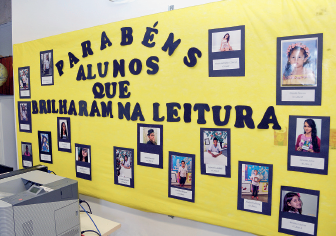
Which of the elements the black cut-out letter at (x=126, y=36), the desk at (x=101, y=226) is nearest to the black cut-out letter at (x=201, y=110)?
the black cut-out letter at (x=126, y=36)

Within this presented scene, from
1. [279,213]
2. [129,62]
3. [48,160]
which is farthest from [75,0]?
[279,213]

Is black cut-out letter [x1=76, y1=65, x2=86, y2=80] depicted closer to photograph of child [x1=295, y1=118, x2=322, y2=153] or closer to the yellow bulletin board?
the yellow bulletin board

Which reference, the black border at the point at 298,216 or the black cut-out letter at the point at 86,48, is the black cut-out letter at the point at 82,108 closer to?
the black cut-out letter at the point at 86,48

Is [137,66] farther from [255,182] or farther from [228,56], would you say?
[255,182]

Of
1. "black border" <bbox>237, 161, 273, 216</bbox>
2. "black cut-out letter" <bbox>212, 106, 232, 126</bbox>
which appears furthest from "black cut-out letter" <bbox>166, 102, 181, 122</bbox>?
"black border" <bbox>237, 161, 273, 216</bbox>

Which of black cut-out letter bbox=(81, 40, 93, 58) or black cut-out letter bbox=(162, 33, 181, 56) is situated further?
black cut-out letter bbox=(81, 40, 93, 58)

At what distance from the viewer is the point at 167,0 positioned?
145 cm

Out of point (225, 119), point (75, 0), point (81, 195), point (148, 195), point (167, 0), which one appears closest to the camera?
point (225, 119)

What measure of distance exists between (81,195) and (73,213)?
0.81 metres

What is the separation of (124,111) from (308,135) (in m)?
1.18

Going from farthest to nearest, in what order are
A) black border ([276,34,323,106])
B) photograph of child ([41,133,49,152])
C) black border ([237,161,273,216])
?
photograph of child ([41,133,49,152]) < black border ([237,161,273,216]) < black border ([276,34,323,106])

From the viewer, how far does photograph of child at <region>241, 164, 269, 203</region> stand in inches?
48.1

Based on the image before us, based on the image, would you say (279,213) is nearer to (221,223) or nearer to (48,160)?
(221,223)

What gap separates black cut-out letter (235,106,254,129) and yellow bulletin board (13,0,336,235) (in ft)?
0.07
